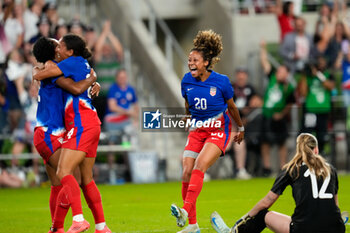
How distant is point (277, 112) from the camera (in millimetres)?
20078

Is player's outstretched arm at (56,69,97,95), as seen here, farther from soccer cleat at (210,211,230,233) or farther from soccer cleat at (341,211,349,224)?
soccer cleat at (341,211,349,224)

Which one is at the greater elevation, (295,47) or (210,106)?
(295,47)

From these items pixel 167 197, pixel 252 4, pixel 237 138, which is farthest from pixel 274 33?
pixel 237 138

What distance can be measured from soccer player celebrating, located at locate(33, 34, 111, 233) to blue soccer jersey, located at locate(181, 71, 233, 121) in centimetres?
142

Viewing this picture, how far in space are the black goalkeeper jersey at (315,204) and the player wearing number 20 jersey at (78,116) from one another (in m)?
2.49

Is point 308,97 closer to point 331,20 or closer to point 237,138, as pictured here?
point 331,20

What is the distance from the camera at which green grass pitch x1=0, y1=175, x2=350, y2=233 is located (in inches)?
436

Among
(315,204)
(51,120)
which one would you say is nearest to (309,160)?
(315,204)

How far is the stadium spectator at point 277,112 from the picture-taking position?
65.8ft

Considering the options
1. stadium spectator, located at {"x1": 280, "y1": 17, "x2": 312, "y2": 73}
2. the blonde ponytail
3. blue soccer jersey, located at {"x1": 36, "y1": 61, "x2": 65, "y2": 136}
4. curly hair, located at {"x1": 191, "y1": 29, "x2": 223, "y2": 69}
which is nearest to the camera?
the blonde ponytail

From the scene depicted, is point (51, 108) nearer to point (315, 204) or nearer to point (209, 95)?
point (209, 95)

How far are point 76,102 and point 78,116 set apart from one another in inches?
6.5

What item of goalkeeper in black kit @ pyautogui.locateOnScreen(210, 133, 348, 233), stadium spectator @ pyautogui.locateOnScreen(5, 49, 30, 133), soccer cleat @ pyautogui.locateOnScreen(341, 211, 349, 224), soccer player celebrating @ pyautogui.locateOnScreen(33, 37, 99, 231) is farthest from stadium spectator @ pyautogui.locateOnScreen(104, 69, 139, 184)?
goalkeeper in black kit @ pyautogui.locateOnScreen(210, 133, 348, 233)

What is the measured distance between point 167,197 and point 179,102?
22.0ft
